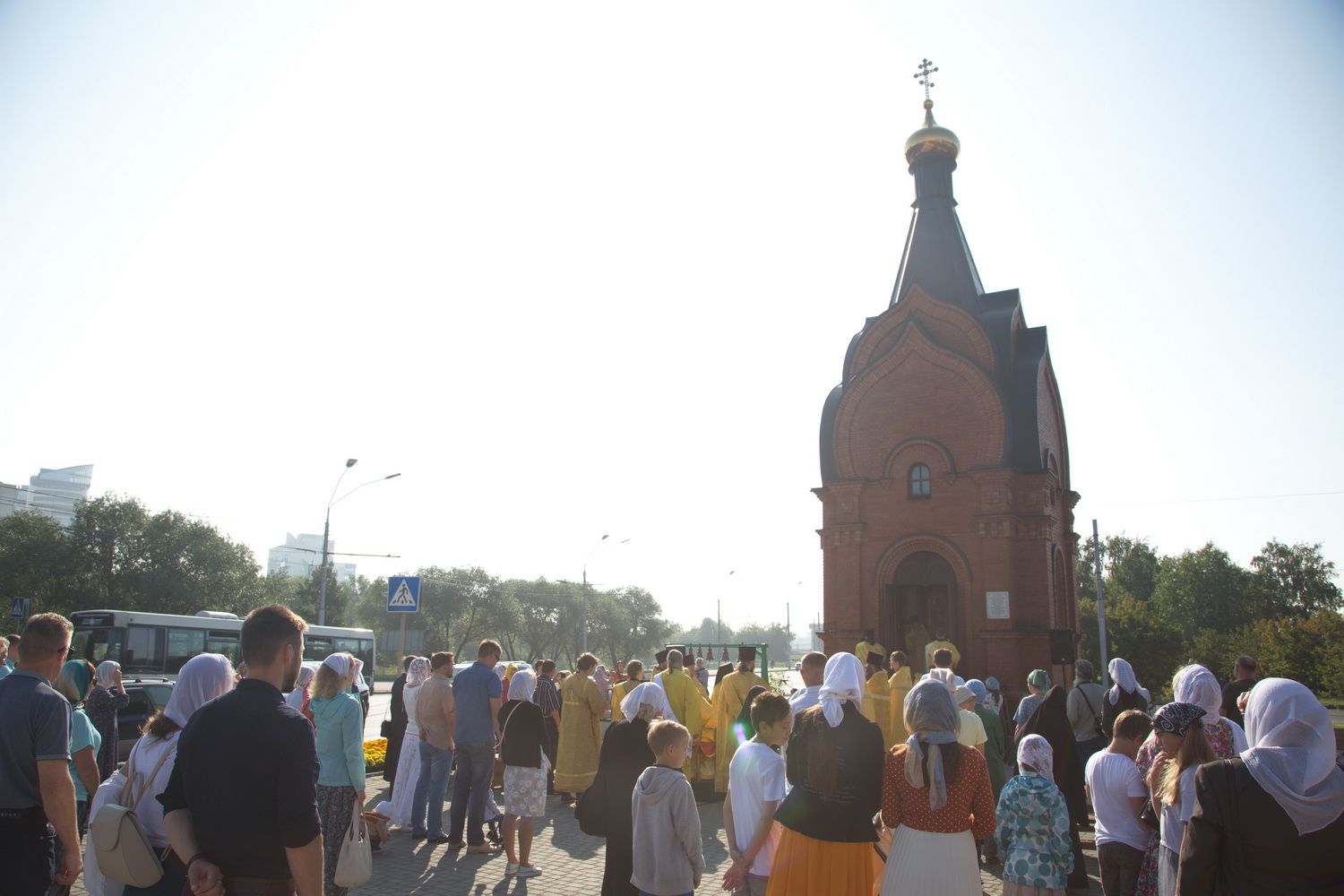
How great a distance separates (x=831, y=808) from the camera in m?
4.78

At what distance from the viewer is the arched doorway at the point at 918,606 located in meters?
21.3

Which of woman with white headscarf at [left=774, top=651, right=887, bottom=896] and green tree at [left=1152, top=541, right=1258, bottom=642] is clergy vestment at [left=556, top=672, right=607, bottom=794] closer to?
woman with white headscarf at [left=774, top=651, right=887, bottom=896]

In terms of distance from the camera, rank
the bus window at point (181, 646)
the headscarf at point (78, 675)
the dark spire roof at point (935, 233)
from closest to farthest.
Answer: the headscarf at point (78, 675) < the bus window at point (181, 646) < the dark spire roof at point (935, 233)

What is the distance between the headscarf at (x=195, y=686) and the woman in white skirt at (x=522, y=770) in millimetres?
3785

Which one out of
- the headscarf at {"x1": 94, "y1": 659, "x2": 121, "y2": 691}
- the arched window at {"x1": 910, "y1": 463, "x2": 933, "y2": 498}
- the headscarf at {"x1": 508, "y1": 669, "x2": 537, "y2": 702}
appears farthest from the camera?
the arched window at {"x1": 910, "y1": 463, "x2": 933, "y2": 498}

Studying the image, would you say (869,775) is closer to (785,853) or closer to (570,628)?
(785,853)

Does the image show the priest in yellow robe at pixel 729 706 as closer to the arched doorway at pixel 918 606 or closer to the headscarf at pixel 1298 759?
the headscarf at pixel 1298 759

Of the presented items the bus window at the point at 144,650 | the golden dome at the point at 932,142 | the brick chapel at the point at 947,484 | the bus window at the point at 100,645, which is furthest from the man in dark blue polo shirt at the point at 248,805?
the golden dome at the point at 932,142

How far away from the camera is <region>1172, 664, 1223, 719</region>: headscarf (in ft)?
17.4

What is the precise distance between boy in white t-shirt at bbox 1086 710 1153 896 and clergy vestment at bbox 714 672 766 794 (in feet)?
15.9

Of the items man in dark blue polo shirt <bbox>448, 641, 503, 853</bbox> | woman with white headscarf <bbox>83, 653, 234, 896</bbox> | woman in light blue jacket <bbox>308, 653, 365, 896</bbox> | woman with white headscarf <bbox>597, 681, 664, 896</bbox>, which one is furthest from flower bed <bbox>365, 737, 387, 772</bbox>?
woman with white headscarf <bbox>83, 653, 234, 896</bbox>

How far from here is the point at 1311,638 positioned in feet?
105

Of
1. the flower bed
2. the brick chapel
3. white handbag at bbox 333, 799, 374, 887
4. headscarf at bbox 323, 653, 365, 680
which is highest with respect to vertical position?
the brick chapel

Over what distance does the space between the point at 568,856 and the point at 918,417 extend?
15.9 meters
